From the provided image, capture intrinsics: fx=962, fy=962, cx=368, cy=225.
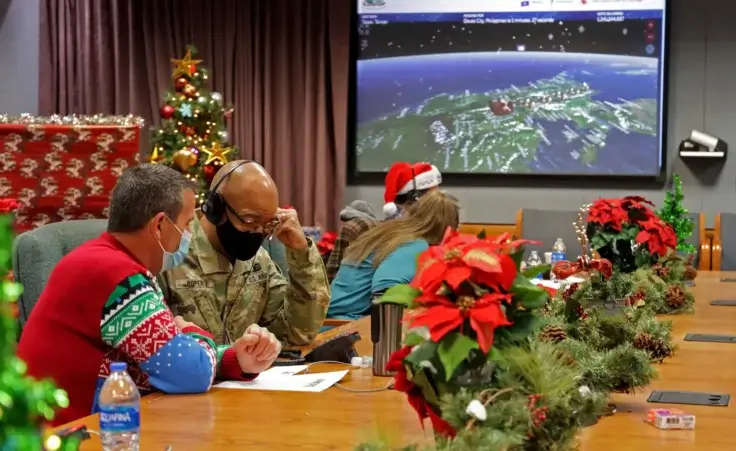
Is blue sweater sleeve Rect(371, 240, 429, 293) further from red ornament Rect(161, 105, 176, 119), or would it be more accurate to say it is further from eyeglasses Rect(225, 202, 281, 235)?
red ornament Rect(161, 105, 176, 119)

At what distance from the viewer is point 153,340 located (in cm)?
186

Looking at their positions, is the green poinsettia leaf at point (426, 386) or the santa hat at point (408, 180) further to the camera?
the santa hat at point (408, 180)

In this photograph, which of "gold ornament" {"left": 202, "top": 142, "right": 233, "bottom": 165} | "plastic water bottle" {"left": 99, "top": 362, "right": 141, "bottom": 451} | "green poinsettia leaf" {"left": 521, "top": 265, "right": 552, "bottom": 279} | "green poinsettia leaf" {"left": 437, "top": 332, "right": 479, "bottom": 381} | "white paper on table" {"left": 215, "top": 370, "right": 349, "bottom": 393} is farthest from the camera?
"gold ornament" {"left": 202, "top": 142, "right": 233, "bottom": 165}

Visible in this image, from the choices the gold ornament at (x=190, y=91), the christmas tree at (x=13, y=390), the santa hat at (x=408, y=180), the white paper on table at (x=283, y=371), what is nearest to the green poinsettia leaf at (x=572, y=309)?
the white paper on table at (x=283, y=371)

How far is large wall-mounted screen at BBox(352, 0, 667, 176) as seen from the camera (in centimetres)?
623

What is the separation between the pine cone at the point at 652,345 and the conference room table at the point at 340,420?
1.5 inches

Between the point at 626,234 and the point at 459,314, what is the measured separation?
7.43 ft

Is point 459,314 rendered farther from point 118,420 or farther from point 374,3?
point 374,3

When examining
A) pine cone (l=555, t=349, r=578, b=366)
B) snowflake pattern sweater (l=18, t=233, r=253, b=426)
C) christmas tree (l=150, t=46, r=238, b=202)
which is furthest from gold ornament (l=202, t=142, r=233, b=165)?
pine cone (l=555, t=349, r=578, b=366)

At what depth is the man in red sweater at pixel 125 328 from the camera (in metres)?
1.88

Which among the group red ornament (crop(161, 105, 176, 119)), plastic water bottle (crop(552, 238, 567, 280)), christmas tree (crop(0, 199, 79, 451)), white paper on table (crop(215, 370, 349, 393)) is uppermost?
red ornament (crop(161, 105, 176, 119))

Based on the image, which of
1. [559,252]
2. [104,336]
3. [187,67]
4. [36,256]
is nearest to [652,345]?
[104,336]

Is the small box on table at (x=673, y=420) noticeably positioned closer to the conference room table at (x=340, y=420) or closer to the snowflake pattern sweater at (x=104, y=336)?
the conference room table at (x=340, y=420)

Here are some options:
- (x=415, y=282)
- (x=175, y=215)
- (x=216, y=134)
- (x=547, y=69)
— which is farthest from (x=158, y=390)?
(x=547, y=69)
